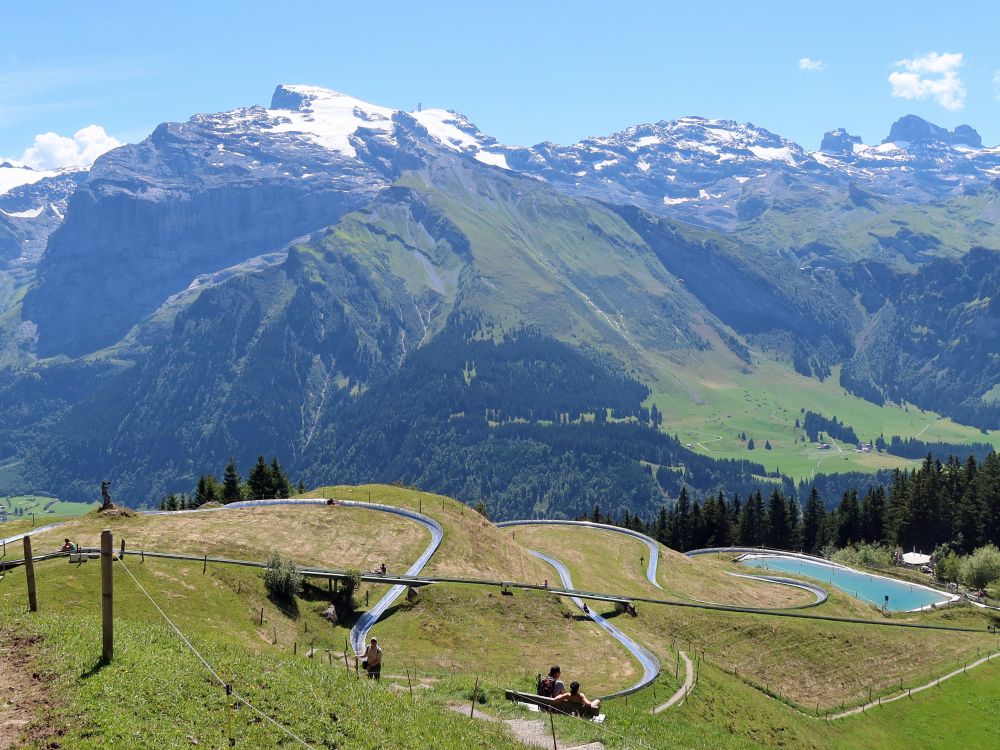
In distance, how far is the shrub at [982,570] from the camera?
5212 inches

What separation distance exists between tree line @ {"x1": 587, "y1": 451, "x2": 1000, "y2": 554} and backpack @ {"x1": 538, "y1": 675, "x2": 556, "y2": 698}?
469 feet

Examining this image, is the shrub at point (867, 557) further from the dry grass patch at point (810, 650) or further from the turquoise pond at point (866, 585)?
the dry grass patch at point (810, 650)

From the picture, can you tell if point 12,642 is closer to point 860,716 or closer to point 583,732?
point 583,732

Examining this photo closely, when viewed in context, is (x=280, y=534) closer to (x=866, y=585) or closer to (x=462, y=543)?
(x=462, y=543)

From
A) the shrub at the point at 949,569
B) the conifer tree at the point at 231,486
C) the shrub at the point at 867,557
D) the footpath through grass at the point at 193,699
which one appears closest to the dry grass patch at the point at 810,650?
the footpath through grass at the point at 193,699

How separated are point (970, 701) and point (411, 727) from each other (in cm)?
5914

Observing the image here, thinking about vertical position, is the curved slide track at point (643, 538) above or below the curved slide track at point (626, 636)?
below

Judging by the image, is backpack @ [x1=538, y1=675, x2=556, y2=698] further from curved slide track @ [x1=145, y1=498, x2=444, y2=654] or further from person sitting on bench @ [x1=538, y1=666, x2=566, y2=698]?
curved slide track @ [x1=145, y1=498, x2=444, y2=654]

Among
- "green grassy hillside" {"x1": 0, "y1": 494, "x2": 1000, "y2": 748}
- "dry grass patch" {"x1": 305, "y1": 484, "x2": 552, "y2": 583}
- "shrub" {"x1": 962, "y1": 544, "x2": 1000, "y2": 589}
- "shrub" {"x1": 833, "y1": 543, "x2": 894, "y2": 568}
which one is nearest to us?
"green grassy hillside" {"x1": 0, "y1": 494, "x2": 1000, "y2": 748}

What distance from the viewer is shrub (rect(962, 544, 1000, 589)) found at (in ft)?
434

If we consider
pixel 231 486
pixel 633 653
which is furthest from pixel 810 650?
pixel 231 486

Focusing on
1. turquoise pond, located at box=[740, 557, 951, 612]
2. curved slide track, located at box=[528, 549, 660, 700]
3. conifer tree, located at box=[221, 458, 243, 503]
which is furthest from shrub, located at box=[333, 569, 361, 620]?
turquoise pond, located at box=[740, 557, 951, 612]

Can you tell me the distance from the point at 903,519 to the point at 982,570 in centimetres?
4422

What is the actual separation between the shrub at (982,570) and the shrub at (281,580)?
11609 cm
